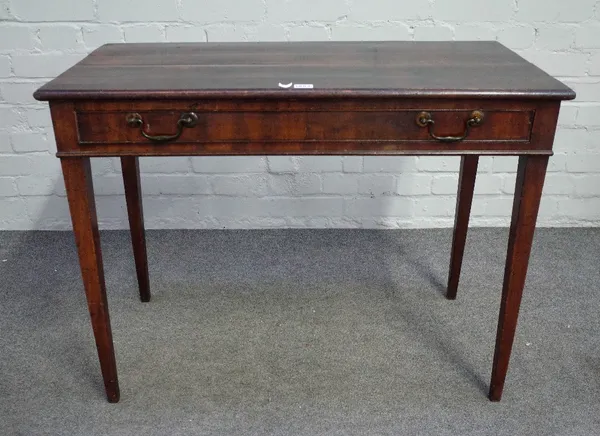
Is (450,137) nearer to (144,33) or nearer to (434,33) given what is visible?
(434,33)

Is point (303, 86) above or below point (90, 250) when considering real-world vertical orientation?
above

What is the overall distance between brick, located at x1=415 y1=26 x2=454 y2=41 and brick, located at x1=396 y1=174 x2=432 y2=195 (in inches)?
18.6

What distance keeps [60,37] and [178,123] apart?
41.6 inches

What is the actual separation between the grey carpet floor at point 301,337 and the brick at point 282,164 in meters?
0.24

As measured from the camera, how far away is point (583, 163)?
2176 millimetres

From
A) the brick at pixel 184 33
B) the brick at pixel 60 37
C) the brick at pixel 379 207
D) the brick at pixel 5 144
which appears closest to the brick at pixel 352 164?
the brick at pixel 379 207

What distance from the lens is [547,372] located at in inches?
60.7

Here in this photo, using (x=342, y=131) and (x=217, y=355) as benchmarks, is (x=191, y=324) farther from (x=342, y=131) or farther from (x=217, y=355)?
(x=342, y=131)

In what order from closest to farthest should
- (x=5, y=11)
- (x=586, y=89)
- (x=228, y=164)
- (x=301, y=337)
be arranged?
(x=301, y=337), (x=5, y=11), (x=586, y=89), (x=228, y=164)

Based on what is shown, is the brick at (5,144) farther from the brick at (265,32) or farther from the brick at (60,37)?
the brick at (265,32)

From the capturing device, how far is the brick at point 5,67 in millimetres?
1999

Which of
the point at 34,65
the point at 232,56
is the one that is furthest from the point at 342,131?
the point at 34,65

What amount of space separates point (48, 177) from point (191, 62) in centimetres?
104

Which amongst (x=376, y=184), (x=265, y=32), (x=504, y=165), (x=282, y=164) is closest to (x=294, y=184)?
(x=282, y=164)
